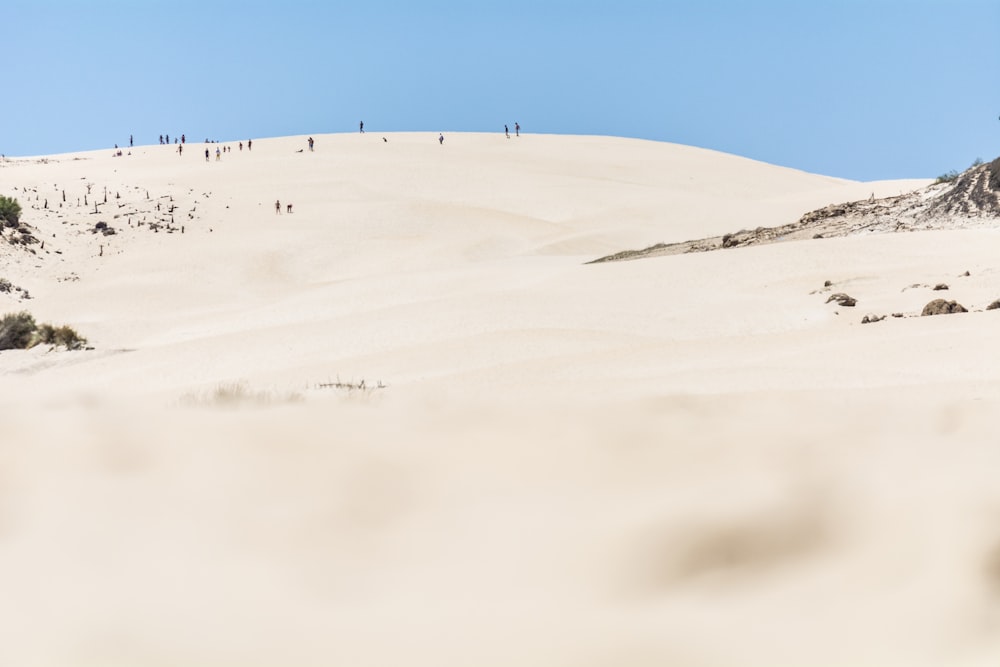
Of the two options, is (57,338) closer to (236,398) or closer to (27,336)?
(27,336)

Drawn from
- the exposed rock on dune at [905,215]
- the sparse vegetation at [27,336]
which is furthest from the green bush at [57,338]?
the exposed rock on dune at [905,215]

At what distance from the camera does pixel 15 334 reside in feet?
37.8

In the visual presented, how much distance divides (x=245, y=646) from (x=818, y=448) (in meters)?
2.70

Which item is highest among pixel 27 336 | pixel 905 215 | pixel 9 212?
pixel 9 212

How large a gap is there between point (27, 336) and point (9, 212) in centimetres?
1425

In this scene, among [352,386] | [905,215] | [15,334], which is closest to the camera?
[352,386]

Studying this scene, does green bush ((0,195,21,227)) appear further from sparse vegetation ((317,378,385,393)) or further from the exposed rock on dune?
sparse vegetation ((317,378,385,393))

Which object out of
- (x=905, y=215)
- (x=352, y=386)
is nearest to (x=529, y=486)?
(x=352, y=386)

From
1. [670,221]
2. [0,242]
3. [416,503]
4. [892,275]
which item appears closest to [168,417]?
[416,503]

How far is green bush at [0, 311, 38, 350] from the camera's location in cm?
1141

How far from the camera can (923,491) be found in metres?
3.56

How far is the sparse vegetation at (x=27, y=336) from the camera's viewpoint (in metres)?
11.4

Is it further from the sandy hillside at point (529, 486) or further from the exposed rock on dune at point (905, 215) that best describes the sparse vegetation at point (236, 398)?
the exposed rock on dune at point (905, 215)

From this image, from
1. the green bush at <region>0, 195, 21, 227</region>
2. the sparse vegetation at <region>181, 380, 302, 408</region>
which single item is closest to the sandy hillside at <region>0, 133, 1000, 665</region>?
the sparse vegetation at <region>181, 380, 302, 408</region>
